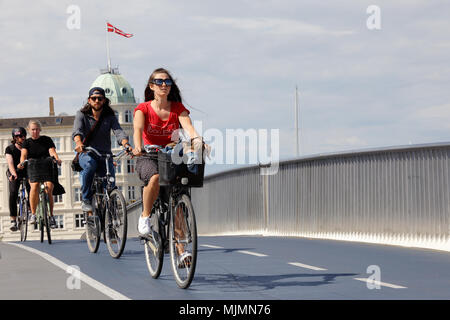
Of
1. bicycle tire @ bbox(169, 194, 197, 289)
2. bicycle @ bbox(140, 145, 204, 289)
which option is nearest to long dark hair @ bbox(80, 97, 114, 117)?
bicycle @ bbox(140, 145, 204, 289)

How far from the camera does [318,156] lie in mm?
15031

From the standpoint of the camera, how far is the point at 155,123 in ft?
26.8

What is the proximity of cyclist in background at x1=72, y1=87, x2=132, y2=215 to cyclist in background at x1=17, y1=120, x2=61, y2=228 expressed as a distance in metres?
2.67

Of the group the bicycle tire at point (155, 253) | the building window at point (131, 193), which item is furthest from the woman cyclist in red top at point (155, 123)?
the building window at point (131, 193)

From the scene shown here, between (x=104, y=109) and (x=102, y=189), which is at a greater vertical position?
(x=104, y=109)

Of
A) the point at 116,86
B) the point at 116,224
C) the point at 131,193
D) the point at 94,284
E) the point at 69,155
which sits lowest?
the point at 131,193

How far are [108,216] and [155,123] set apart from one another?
2.77m

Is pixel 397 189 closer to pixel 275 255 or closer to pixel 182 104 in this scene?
pixel 275 255

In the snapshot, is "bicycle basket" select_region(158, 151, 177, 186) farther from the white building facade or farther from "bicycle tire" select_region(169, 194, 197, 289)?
the white building facade

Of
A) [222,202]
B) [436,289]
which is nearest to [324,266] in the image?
[436,289]

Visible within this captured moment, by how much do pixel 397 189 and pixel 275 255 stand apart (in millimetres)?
2657

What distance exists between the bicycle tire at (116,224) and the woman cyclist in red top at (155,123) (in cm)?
180

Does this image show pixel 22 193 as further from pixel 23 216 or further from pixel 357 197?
pixel 357 197

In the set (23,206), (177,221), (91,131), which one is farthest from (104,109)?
(23,206)
